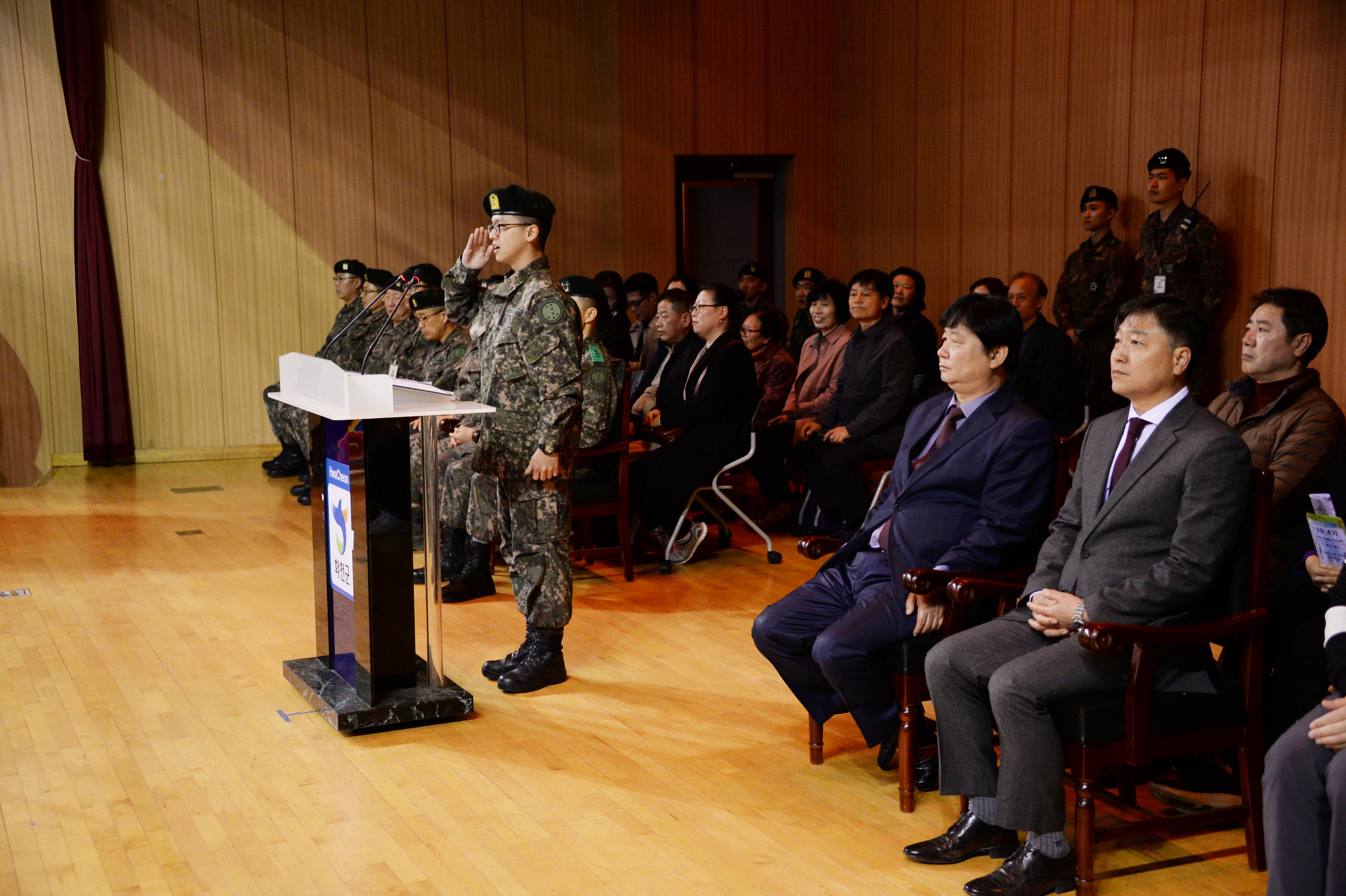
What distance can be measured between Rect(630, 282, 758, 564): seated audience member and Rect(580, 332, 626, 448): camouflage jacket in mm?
362

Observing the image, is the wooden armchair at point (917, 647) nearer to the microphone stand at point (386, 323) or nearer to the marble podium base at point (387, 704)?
the marble podium base at point (387, 704)

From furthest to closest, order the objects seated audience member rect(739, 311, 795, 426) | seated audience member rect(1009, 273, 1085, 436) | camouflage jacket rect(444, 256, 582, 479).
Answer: seated audience member rect(739, 311, 795, 426), seated audience member rect(1009, 273, 1085, 436), camouflage jacket rect(444, 256, 582, 479)

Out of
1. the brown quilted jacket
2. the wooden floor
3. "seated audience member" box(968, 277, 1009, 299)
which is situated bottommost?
the wooden floor

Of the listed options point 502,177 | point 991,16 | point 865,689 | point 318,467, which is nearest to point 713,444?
point 318,467

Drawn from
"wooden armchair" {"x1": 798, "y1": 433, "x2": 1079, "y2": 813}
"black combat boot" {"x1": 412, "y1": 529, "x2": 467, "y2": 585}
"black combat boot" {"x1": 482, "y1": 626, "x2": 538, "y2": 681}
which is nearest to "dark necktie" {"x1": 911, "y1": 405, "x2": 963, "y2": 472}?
"wooden armchair" {"x1": 798, "y1": 433, "x2": 1079, "y2": 813}

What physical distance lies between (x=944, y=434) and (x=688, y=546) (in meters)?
2.56

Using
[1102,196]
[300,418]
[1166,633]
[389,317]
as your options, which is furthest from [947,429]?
[300,418]

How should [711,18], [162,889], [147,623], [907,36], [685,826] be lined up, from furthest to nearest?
[711,18] → [907,36] → [147,623] → [685,826] → [162,889]

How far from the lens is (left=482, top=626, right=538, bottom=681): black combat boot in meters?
3.96

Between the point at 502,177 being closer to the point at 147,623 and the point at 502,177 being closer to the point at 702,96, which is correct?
the point at 702,96

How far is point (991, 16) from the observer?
816 cm

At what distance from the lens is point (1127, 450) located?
268 cm

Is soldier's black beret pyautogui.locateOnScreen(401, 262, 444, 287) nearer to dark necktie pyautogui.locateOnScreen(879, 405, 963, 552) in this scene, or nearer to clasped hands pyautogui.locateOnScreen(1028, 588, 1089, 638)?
dark necktie pyautogui.locateOnScreen(879, 405, 963, 552)

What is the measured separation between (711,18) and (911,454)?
23.9 ft
